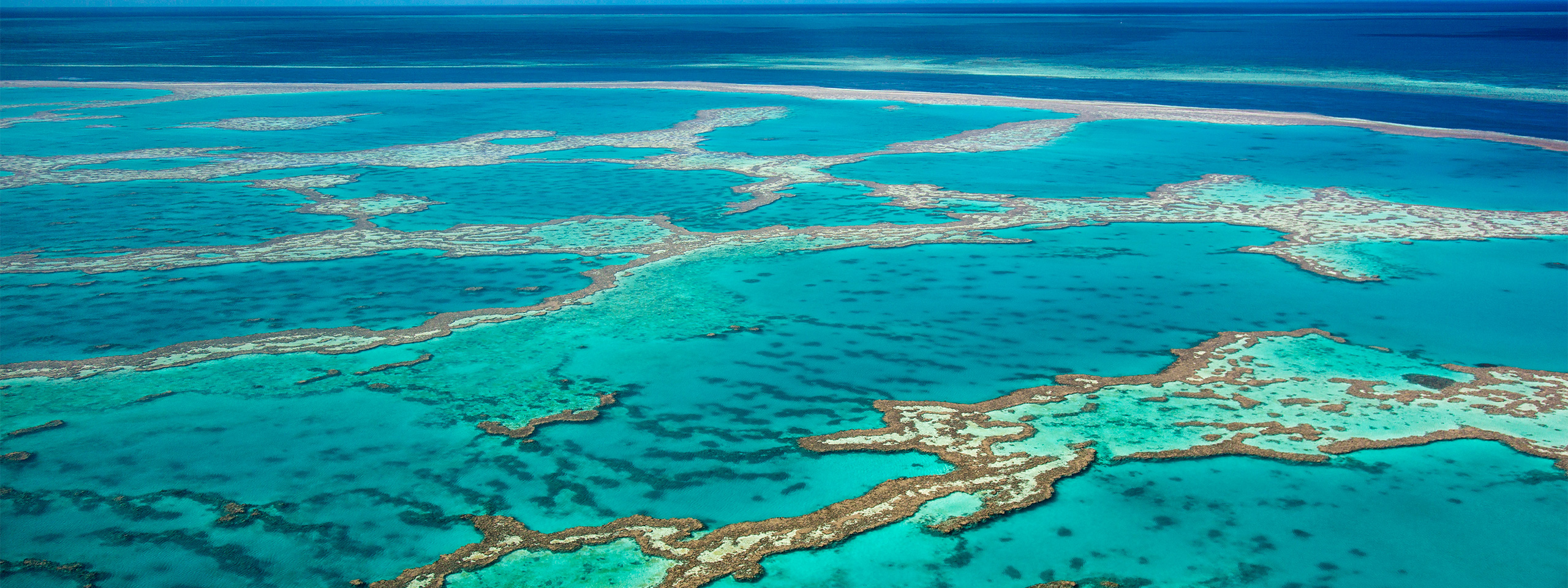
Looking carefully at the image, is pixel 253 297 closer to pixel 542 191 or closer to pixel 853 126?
pixel 542 191

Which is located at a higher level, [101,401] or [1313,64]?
[101,401]

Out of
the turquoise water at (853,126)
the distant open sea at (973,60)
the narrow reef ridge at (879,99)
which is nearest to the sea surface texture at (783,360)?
the turquoise water at (853,126)

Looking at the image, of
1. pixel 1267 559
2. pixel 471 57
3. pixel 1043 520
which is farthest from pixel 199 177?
pixel 471 57

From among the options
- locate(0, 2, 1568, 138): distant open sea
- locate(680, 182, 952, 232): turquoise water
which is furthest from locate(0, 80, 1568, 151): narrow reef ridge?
locate(680, 182, 952, 232): turquoise water

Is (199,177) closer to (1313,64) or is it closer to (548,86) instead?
(548,86)

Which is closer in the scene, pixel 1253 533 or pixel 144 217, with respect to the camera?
pixel 1253 533

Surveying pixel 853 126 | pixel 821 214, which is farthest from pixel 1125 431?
pixel 853 126
